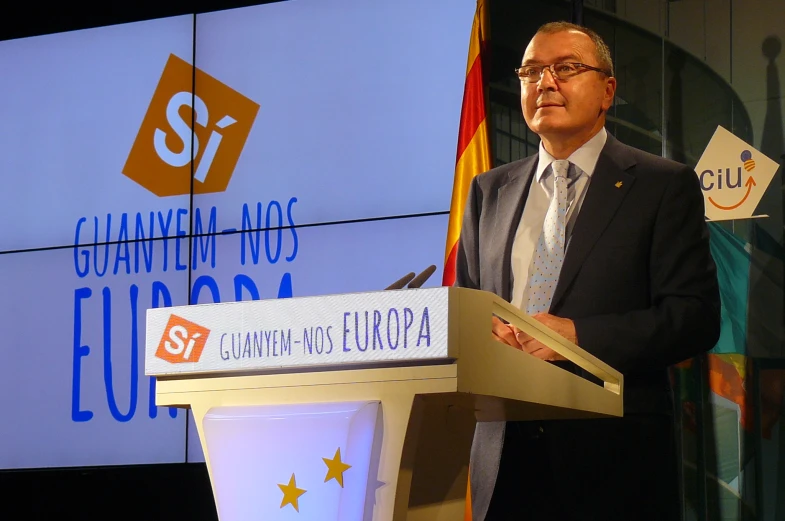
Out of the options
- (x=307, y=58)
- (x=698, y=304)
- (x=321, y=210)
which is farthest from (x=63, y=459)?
(x=698, y=304)

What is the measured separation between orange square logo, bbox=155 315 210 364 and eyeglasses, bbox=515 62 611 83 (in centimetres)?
80

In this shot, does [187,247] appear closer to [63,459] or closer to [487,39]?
[63,459]

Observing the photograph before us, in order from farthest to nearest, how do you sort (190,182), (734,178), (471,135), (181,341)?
1. (190,182)
2. (471,135)
3. (734,178)
4. (181,341)

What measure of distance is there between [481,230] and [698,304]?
0.41m

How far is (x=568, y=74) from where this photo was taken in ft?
5.43

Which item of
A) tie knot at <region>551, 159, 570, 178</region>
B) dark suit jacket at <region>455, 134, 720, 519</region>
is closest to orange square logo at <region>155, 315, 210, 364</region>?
dark suit jacket at <region>455, 134, 720, 519</region>

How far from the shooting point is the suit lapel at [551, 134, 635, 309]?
153 cm

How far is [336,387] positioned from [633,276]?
0.64 metres

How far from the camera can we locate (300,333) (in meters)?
1.06

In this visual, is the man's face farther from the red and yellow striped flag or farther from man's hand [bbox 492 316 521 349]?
the red and yellow striped flag

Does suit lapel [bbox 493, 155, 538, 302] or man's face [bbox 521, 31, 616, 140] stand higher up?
man's face [bbox 521, 31, 616, 140]

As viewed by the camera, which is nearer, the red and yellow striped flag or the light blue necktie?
the light blue necktie

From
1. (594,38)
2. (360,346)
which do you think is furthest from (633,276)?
(360,346)

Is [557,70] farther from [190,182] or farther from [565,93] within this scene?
[190,182]
